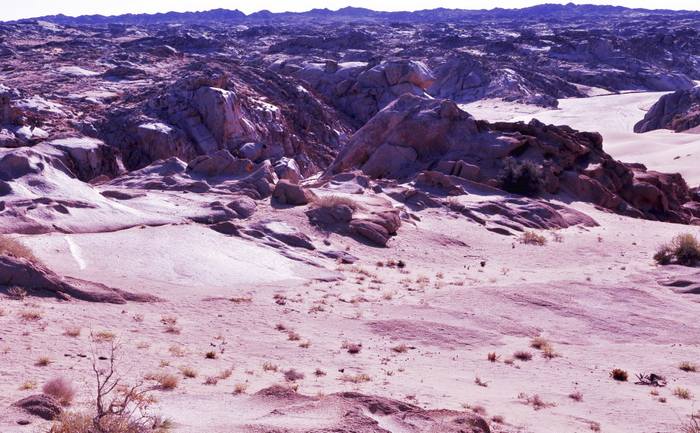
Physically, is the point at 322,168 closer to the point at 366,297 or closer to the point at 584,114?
the point at 366,297

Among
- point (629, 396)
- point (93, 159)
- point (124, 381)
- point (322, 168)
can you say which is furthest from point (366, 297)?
point (322, 168)

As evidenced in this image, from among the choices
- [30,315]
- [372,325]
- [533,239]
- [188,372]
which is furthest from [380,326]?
[533,239]

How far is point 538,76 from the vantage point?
240 feet

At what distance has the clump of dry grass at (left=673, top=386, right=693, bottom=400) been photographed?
8750 millimetres

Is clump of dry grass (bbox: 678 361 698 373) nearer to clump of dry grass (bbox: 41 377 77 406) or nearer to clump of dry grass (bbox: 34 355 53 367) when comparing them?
clump of dry grass (bbox: 41 377 77 406)

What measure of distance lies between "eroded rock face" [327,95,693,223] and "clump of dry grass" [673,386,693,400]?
15.6 metres

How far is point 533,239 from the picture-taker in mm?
19312

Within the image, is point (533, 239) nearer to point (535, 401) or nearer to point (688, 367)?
point (688, 367)

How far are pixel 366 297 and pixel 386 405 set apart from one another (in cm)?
690

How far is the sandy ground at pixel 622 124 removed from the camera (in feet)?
130

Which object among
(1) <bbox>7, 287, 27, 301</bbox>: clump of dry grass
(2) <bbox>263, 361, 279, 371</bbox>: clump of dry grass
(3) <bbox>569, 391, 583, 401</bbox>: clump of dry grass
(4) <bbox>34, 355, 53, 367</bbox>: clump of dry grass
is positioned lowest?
(3) <bbox>569, 391, 583, 401</bbox>: clump of dry grass

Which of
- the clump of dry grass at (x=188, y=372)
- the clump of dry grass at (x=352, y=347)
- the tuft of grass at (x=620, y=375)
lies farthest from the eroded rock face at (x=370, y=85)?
the clump of dry grass at (x=188, y=372)

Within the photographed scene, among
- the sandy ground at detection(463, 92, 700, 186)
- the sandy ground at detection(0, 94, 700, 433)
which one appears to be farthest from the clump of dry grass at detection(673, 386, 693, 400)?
the sandy ground at detection(463, 92, 700, 186)

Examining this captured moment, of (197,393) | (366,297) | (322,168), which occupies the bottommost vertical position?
(322,168)
